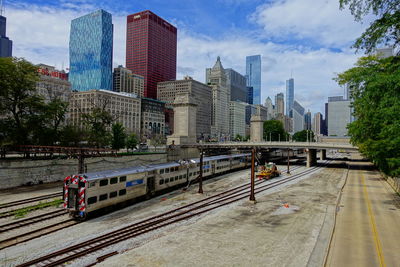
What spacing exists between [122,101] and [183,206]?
154 meters

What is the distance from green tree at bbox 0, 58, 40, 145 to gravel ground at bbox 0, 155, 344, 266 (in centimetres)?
2582

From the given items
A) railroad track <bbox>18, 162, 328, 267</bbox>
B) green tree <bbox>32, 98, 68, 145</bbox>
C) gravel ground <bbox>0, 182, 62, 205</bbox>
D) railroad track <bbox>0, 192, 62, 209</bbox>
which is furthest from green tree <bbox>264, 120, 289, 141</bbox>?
railroad track <bbox>0, 192, 62, 209</bbox>

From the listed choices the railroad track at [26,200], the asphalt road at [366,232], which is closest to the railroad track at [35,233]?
the railroad track at [26,200]

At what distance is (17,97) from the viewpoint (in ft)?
133

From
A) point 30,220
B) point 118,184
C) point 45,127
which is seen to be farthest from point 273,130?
point 30,220

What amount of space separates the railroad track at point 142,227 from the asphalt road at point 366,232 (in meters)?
10.9

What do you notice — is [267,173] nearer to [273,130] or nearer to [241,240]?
[241,240]

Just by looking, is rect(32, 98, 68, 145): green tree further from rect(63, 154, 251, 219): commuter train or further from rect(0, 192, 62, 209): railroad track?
rect(63, 154, 251, 219): commuter train

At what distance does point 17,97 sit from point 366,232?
47742 mm

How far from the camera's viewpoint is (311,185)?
4038cm

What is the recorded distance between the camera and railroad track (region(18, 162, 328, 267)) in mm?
13984

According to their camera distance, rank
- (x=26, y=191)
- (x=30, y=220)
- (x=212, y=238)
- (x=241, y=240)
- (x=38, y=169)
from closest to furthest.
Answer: (x=241, y=240), (x=212, y=238), (x=30, y=220), (x=26, y=191), (x=38, y=169)

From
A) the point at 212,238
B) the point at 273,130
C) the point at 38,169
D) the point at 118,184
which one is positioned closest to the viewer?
the point at 212,238

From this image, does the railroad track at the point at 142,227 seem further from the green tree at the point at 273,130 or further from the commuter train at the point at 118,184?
the green tree at the point at 273,130
